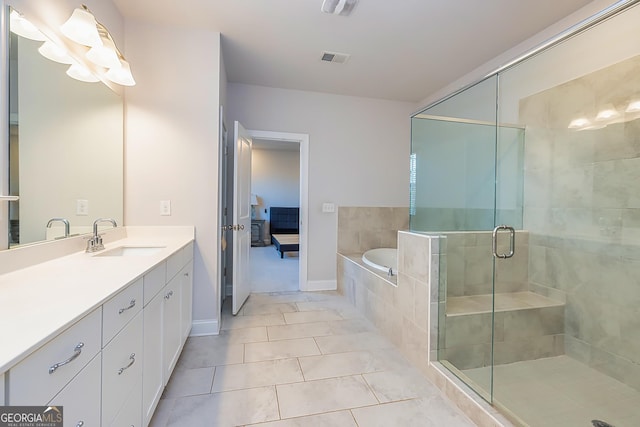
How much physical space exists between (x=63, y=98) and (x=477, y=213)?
302cm

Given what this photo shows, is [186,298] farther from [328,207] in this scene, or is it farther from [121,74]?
[328,207]

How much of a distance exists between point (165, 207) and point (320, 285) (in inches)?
86.0

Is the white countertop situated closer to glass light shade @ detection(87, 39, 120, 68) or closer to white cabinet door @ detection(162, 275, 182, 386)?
white cabinet door @ detection(162, 275, 182, 386)

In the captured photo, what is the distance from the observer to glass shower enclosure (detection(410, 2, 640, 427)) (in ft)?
6.17

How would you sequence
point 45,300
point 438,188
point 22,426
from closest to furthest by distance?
point 22,426 < point 45,300 < point 438,188

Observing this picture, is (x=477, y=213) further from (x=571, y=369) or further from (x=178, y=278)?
(x=178, y=278)

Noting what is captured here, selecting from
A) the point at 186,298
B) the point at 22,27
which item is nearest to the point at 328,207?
the point at 186,298

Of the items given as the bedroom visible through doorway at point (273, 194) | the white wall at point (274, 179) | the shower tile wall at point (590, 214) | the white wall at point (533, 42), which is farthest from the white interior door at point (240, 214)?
the white wall at point (274, 179)

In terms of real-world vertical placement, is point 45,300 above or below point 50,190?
below

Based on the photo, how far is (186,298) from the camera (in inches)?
86.0

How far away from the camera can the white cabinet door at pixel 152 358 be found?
132cm

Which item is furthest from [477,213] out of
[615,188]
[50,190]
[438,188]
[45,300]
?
[50,190]

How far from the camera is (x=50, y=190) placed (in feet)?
5.05

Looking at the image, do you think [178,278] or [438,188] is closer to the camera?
[178,278]
